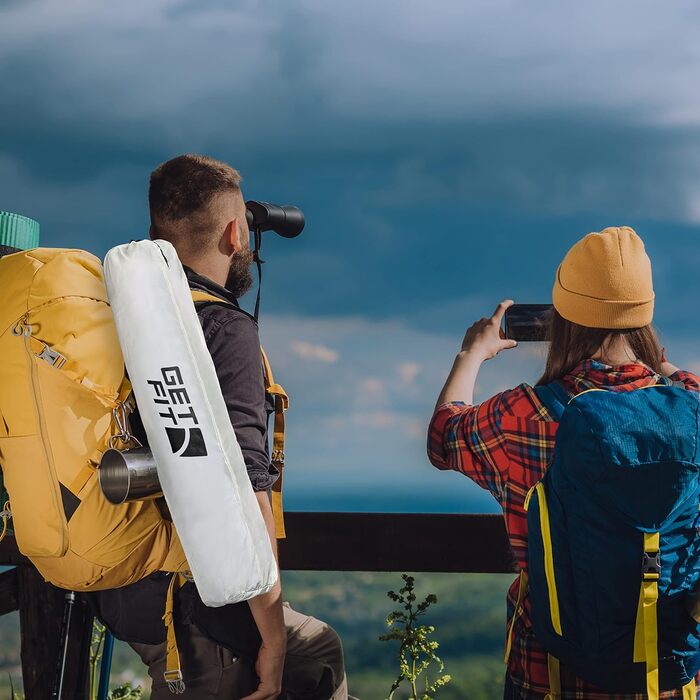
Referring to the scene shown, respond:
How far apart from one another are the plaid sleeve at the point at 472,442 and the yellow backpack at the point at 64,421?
60 cm

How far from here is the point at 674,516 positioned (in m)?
1.48

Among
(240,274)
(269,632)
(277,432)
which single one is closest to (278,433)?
(277,432)

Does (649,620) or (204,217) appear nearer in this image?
(649,620)

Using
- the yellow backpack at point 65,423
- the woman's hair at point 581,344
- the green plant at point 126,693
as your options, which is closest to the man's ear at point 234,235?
the yellow backpack at point 65,423

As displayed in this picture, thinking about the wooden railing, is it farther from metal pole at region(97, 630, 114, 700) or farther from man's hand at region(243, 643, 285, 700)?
man's hand at region(243, 643, 285, 700)

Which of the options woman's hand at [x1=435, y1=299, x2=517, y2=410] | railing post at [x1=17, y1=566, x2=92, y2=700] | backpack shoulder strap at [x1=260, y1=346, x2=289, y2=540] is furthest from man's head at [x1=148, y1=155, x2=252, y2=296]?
railing post at [x1=17, y1=566, x2=92, y2=700]

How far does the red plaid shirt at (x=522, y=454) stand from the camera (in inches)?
62.7

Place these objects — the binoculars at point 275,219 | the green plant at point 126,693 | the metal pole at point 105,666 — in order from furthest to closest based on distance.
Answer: the green plant at point 126,693 < the binoculars at point 275,219 < the metal pole at point 105,666

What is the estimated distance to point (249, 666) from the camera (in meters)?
1.65

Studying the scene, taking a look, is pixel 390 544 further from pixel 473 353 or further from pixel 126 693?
pixel 126 693

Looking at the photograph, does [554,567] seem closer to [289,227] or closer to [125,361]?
[125,361]

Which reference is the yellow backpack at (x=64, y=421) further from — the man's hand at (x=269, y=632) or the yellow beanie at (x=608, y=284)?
the yellow beanie at (x=608, y=284)

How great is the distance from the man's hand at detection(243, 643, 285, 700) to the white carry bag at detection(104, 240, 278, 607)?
8.2 inches

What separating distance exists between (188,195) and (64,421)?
70 centimetres
